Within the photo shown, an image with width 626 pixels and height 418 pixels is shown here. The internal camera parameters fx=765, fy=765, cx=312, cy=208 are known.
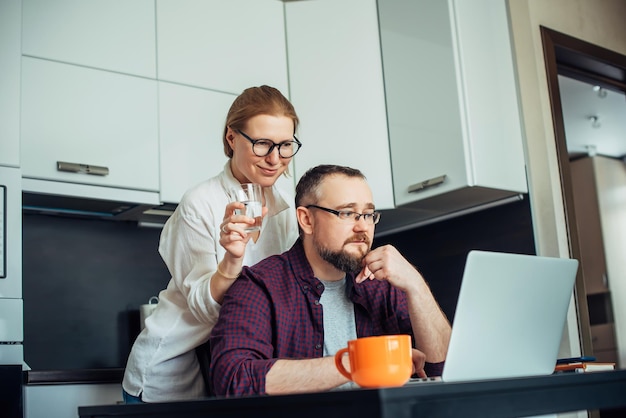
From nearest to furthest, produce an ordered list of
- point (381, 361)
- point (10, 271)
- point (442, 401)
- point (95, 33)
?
point (442, 401) < point (381, 361) < point (10, 271) < point (95, 33)

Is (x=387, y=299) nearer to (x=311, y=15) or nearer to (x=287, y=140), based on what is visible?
(x=287, y=140)

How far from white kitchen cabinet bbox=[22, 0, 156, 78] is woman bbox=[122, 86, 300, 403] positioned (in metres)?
0.92

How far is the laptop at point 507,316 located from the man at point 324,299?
243 mm

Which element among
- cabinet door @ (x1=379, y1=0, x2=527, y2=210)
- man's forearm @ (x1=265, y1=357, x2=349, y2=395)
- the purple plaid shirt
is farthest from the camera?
cabinet door @ (x1=379, y1=0, x2=527, y2=210)

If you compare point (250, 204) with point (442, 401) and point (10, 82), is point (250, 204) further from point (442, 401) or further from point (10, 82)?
point (10, 82)

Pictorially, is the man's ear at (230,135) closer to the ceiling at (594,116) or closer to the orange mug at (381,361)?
the orange mug at (381,361)

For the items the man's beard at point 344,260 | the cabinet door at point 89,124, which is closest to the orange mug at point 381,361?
the man's beard at point 344,260

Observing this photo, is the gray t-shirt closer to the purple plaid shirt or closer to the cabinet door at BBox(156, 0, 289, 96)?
the purple plaid shirt

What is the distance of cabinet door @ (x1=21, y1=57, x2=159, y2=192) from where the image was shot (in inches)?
102

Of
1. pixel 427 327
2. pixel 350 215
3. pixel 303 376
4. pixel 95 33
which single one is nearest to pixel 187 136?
pixel 95 33

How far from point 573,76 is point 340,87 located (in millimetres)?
1096

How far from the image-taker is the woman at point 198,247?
6.29 feet

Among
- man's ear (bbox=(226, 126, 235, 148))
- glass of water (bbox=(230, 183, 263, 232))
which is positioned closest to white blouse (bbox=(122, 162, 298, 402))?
man's ear (bbox=(226, 126, 235, 148))

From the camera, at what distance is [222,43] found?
121 inches
